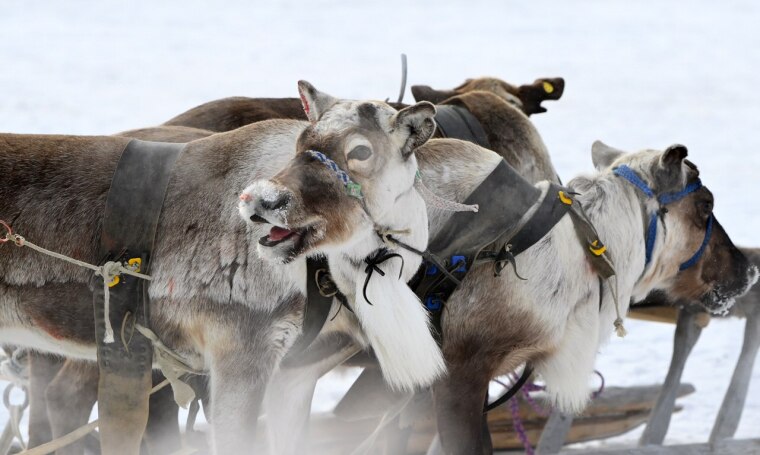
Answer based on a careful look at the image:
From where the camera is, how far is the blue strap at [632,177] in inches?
143

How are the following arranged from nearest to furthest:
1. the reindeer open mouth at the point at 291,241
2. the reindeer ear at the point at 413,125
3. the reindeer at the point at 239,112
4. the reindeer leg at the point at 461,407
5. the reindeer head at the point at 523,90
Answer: the reindeer open mouth at the point at 291,241 < the reindeer ear at the point at 413,125 < the reindeer leg at the point at 461,407 < the reindeer at the point at 239,112 < the reindeer head at the point at 523,90

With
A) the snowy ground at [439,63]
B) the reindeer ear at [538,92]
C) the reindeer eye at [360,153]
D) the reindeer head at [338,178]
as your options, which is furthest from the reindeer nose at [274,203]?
the snowy ground at [439,63]

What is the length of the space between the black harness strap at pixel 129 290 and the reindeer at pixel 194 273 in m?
0.05

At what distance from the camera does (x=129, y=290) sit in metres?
2.78

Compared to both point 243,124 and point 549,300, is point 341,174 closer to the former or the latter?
point 549,300

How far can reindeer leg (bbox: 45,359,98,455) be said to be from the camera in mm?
3707

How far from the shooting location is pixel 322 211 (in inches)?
100

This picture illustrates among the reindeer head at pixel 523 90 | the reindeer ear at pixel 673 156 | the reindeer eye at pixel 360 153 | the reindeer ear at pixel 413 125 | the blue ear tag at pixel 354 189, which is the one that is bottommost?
the reindeer head at pixel 523 90

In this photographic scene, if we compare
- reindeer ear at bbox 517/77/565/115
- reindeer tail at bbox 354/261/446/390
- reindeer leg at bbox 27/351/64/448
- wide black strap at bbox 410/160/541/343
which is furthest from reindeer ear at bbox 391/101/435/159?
reindeer ear at bbox 517/77/565/115

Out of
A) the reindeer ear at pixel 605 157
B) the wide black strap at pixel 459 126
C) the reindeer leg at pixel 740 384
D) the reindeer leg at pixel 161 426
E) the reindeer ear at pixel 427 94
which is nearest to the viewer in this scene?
the reindeer leg at pixel 161 426

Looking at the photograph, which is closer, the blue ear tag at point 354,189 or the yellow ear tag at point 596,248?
the blue ear tag at point 354,189

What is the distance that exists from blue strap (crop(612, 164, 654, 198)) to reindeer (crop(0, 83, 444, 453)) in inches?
43.5

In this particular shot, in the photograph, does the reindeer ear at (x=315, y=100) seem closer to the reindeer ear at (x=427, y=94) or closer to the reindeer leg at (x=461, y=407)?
the reindeer leg at (x=461, y=407)

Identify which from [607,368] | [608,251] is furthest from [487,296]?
[607,368]
